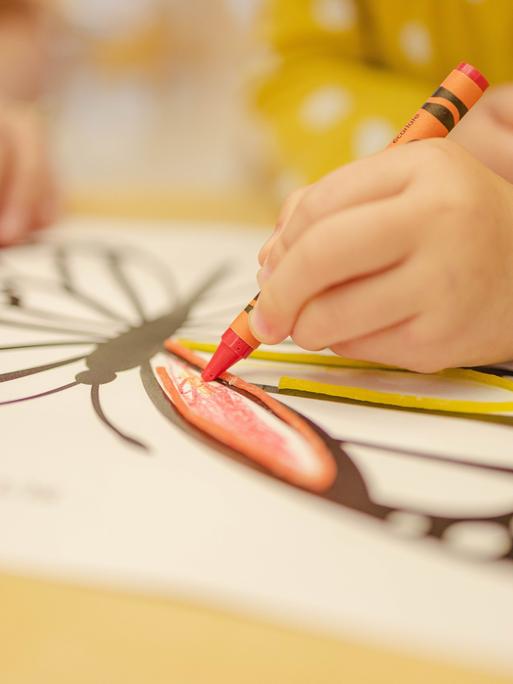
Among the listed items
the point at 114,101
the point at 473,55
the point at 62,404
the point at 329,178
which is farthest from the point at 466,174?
the point at 114,101

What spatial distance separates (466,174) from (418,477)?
0.32 ft

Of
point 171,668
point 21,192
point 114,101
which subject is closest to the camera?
point 171,668

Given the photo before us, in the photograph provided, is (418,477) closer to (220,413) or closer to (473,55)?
(220,413)

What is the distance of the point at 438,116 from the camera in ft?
0.87

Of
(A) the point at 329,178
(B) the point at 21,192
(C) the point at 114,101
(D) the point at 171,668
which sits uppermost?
(C) the point at 114,101

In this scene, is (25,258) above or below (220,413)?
above

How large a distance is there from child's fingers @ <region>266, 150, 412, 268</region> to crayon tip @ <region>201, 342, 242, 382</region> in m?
0.05

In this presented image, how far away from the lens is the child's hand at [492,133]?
1.06ft

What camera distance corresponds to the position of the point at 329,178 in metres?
0.25

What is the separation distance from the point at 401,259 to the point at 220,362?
75mm

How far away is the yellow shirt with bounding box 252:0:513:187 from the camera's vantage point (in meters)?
0.48

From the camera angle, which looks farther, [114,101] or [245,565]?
[114,101]

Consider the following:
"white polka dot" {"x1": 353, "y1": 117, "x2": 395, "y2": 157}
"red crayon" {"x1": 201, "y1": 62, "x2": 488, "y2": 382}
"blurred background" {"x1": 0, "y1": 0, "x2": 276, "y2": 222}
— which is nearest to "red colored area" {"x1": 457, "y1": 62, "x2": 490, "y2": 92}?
"red crayon" {"x1": 201, "y1": 62, "x2": 488, "y2": 382}

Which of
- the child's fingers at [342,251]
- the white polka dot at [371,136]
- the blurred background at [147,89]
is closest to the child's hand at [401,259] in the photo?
the child's fingers at [342,251]
